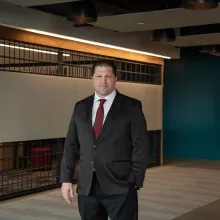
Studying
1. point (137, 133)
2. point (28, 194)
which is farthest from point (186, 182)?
point (137, 133)

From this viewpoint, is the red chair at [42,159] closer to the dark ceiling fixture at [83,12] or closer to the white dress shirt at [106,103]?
the dark ceiling fixture at [83,12]

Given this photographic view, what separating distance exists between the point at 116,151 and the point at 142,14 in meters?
3.63

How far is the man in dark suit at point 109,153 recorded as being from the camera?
278 centimetres

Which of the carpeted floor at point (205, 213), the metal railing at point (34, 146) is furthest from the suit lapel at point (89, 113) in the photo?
the metal railing at point (34, 146)

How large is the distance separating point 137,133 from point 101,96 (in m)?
0.33

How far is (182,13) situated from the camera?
5922 millimetres

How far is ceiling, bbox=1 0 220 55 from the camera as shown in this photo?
19.2 ft

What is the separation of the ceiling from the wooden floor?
8.06 ft

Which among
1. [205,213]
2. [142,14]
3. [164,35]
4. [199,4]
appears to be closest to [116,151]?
[199,4]

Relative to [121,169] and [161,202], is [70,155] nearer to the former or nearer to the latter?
[121,169]

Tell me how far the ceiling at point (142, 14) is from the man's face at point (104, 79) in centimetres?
270

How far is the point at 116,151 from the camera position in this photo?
9.08 feet

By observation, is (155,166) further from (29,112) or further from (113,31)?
(29,112)

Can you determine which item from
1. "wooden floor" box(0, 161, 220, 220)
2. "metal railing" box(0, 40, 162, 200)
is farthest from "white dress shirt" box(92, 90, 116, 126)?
"metal railing" box(0, 40, 162, 200)
